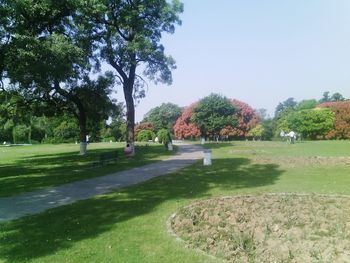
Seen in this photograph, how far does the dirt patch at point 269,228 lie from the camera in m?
7.05

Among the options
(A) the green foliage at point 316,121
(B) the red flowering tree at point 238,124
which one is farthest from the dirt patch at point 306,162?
(A) the green foliage at point 316,121

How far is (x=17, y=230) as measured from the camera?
8.48 metres

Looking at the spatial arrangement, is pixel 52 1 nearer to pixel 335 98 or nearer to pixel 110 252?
pixel 110 252

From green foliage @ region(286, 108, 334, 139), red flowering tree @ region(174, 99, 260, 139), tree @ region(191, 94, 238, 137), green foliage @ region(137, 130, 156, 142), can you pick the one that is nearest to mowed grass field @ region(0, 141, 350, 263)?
tree @ region(191, 94, 238, 137)

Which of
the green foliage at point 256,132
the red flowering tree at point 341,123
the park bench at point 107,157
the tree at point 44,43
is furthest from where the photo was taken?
the green foliage at point 256,132

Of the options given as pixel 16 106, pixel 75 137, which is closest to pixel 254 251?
pixel 16 106

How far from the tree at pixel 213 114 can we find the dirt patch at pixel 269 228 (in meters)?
49.7

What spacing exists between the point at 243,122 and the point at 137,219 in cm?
5397

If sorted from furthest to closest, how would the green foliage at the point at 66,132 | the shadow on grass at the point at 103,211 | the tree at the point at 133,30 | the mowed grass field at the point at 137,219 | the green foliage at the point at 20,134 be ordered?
the green foliage at the point at 20,134
the green foliage at the point at 66,132
the tree at the point at 133,30
the shadow on grass at the point at 103,211
the mowed grass field at the point at 137,219

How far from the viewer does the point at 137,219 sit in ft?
30.3

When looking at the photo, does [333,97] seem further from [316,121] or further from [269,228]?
[269,228]

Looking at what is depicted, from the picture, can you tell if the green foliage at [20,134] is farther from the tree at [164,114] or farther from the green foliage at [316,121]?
the green foliage at [316,121]

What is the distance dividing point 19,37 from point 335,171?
13.1 metres

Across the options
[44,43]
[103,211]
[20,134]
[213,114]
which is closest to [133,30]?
[44,43]
